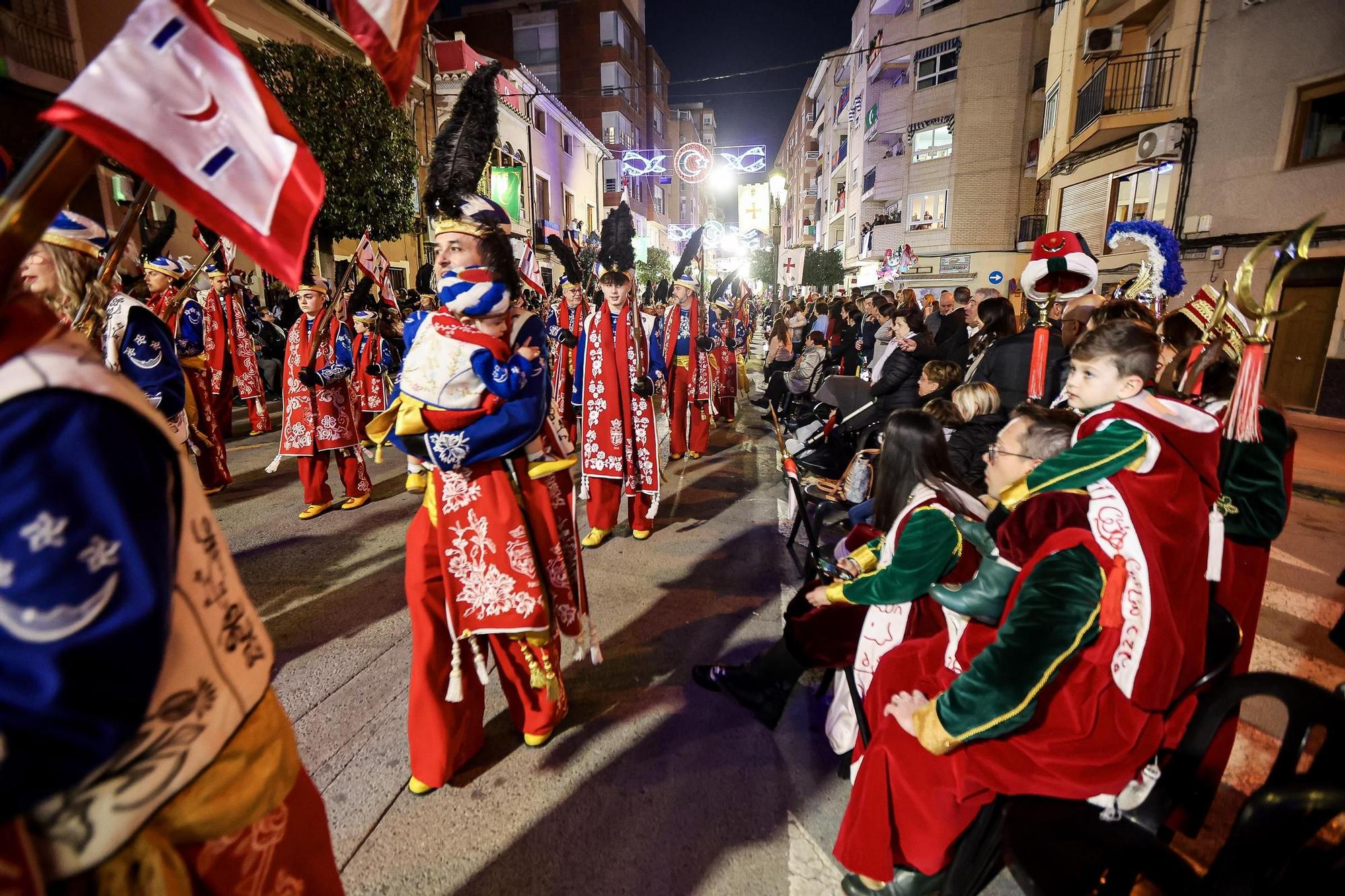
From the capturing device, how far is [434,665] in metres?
2.48

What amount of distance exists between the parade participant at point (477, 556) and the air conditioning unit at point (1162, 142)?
1549cm

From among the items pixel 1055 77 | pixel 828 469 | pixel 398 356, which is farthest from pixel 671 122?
pixel 828 469

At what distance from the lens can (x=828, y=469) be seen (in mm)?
5234

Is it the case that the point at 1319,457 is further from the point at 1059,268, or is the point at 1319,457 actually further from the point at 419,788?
the point at 419,788

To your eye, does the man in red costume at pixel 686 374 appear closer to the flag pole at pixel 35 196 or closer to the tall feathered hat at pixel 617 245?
the tall feathered hat at pixel 617 245

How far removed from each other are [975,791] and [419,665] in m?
1.95

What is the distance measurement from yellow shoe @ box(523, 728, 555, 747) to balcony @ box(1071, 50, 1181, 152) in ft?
55.2

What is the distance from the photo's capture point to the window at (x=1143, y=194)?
44.8 ft

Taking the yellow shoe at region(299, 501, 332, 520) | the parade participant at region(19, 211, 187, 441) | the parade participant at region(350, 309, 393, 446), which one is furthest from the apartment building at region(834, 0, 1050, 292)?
the parade participant at region(19, 211, 187, 441)

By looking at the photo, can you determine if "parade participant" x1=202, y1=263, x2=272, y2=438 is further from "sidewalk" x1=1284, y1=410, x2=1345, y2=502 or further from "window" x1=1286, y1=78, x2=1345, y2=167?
"window" x1=1286, y1=78, x2=1345, y2=167

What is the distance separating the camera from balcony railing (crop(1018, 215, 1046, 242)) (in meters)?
24.9

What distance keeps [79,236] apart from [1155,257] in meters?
6.22

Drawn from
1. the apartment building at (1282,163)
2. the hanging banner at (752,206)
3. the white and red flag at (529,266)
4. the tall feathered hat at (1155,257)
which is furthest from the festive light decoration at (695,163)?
the tall feathered hat at (1155,257)

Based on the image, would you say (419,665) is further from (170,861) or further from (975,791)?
(975,791)
